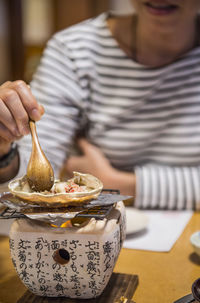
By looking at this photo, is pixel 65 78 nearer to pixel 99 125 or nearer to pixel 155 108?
pixel 99 125

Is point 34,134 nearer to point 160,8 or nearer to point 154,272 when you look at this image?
point 154,272

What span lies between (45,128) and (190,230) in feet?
1.66

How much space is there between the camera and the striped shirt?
1.25 meters

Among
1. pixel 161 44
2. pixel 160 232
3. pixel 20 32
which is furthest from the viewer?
pixel 20 32

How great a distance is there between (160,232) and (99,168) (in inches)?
12.1

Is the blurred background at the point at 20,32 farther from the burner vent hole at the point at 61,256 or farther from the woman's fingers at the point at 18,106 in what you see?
the burner vent hole at the point at 61,256

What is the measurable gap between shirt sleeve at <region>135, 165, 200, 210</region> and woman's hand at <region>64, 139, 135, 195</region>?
0.10 ft

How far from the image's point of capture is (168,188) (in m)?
1.15

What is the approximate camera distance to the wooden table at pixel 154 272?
691 mm

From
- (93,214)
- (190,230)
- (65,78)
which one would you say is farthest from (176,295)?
(65,78)

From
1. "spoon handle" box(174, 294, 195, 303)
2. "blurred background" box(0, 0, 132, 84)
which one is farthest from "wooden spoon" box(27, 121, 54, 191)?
"blurred background" box(0, 0, 132, 84)

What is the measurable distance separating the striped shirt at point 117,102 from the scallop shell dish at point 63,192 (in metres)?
0.51

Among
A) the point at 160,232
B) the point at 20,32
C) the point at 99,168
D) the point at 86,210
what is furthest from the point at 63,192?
the point at 20,32

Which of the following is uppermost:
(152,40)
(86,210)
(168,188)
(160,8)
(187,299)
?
(160,8)
